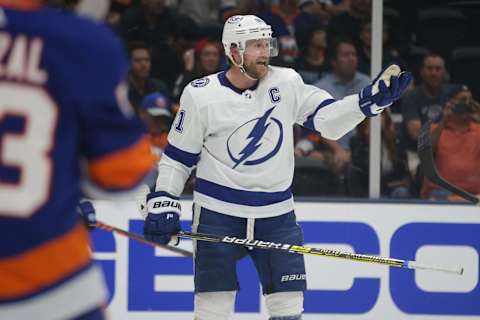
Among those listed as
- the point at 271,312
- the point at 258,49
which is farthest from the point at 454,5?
the point at 271,312

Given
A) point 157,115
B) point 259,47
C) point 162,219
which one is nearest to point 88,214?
point 162,219

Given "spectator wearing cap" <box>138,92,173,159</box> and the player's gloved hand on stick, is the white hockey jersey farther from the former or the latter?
"spectator wearing cap" <box>138,92,173,159</box>

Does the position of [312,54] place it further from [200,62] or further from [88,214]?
[88,214]

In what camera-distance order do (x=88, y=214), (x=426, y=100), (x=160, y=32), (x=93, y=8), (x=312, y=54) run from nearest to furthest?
(x=93, y=8), (x=88, y=214), (x=426, y=100), (x=312, y=54), (x=160, y=32)

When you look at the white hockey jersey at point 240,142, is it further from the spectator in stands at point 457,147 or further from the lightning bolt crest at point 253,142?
the spectator in stands at point 457,147

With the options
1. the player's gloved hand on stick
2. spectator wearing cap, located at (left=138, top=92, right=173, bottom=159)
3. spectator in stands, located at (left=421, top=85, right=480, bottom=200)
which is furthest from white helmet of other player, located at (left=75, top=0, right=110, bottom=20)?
spectator in stands, located at (left=421, top=85, right=480, bottom=200)

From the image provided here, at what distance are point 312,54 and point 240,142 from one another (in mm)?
1622

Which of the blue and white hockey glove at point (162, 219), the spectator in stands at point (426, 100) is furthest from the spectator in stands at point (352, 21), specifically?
the blue and white hockey glove at point (162, 219)

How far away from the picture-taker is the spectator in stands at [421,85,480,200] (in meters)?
5.14

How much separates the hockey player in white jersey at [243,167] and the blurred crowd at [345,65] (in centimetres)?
121

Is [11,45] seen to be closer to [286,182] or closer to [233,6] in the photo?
[286,182]

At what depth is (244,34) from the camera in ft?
13.1

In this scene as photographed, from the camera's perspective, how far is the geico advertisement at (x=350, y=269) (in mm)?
5051

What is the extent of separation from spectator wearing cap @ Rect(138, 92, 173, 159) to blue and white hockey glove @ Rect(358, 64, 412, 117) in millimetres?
1525
